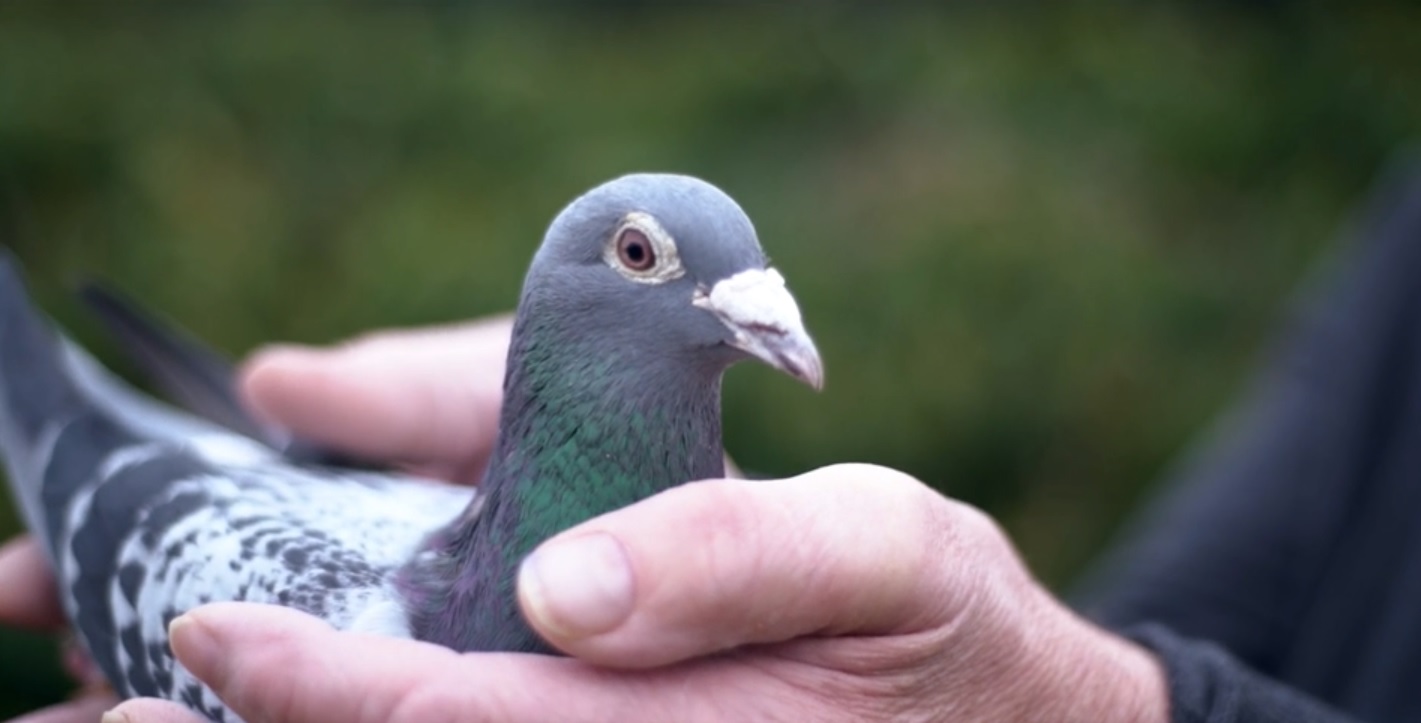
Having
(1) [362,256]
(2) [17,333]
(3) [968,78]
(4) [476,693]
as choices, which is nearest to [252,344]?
(1) [362,256]

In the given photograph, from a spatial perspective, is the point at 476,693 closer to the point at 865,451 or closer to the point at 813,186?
the point at 865,451

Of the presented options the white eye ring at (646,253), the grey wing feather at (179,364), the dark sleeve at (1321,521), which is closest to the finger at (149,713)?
the white eye ring at (646,253)

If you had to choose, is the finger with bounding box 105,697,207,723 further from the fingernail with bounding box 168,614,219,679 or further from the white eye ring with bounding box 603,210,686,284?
the white eye ring with bounding box 603,210,686,284

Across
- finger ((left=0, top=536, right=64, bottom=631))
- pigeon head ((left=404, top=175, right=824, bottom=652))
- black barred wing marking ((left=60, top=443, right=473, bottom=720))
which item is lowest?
finger ((left=0, top=536, right=64, bottom=631))

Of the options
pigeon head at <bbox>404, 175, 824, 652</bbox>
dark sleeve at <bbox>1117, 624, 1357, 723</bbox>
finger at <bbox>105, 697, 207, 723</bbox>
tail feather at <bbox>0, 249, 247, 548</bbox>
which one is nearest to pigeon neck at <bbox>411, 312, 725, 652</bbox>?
pigeon head at <bbox>404, 175, 824, 652</bbox>

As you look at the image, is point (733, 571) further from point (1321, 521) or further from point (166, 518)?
point (1321, 521)

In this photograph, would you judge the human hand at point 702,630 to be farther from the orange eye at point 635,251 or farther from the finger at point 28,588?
the finger at point 28,588
